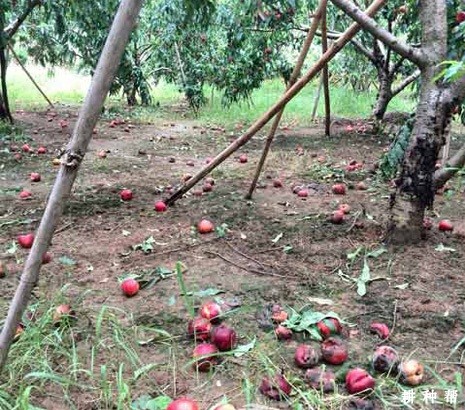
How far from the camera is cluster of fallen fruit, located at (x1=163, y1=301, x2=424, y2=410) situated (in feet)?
5.85

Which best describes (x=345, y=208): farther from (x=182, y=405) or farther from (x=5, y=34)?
(x=5, y=34)

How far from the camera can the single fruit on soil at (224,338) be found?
200cm

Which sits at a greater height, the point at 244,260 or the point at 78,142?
the point at 78,142

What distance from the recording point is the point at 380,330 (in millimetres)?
2170

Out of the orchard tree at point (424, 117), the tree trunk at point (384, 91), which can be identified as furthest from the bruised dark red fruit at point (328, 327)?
the tree trunk at point (384, 91)

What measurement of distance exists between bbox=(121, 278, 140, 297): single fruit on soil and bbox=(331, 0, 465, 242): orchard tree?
160 centimetres

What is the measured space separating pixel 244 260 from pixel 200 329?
89 centimetres

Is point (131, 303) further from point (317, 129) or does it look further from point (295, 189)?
point (317, 129)

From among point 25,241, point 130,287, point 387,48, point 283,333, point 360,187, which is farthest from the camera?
point 387,48

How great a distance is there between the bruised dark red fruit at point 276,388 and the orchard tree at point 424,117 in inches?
62.2

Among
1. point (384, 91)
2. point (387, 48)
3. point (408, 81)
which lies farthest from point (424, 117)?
point (387, 48)

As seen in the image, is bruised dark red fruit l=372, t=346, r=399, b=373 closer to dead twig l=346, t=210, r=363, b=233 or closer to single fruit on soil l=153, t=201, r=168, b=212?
dead twig l=346, t=210, r=363, b=233

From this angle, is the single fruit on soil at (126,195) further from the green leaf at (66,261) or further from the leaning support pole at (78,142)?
the leaning support pole at (78,142)

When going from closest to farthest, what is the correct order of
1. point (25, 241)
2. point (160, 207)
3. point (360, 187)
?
point (25, 241) → point (160, 207) → point (360, 187)
